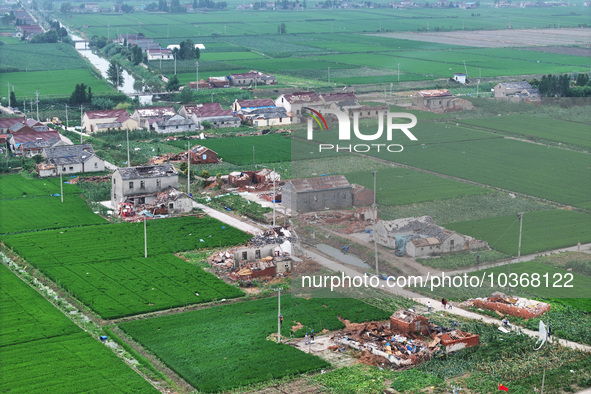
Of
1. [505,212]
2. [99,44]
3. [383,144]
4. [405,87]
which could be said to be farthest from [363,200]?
[99,44]

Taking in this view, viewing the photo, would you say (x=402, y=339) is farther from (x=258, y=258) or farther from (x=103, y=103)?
(x=103, y=103)

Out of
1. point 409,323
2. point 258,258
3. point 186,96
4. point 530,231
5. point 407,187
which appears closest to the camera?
point 409,323

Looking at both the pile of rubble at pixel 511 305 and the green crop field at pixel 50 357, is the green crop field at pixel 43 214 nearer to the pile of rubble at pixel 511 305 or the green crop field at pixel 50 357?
the green crop field at pixel 50 357

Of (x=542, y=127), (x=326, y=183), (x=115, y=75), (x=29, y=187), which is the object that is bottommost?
(x=29, y=187)

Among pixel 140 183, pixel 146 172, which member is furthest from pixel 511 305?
pixel 146 172

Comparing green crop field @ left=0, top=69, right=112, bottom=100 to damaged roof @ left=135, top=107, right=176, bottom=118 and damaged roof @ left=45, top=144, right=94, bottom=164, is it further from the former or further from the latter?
damaged roof @ left=45, top=144, right=94, bottom=164

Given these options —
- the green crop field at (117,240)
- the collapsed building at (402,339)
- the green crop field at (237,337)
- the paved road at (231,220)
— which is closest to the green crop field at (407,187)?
the green crop field at (237,337)
